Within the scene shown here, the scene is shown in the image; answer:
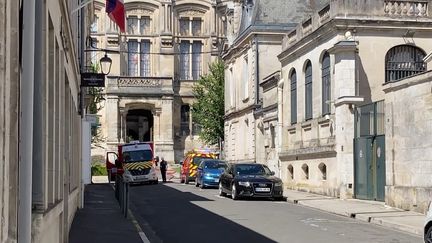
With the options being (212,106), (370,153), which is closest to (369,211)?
(370,153)

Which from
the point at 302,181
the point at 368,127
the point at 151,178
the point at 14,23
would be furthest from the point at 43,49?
the point at 151,178

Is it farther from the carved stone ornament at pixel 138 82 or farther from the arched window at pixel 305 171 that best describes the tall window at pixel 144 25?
the arched window at pixel 305 171

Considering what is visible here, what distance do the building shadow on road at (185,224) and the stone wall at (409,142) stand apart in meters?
5.75

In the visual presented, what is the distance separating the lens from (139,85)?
64625 mm

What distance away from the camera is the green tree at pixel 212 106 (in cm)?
5872

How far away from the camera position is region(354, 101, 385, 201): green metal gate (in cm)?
2447

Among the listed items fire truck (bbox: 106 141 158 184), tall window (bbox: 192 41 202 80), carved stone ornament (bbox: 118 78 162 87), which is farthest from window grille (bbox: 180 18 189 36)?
fire truck (bbox: 106 141 158 184)

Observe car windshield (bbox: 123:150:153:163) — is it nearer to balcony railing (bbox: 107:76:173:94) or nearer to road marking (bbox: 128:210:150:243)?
balcony railing (bbox: 107:76:173:94)

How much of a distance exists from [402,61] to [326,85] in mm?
3220

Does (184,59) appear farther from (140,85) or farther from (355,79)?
(355,79)

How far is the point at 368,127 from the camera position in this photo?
25.7 metres

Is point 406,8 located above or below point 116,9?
above

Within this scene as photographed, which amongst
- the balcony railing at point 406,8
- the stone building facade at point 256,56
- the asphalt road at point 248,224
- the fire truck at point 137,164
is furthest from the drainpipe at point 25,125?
the fire truck at point 137,164

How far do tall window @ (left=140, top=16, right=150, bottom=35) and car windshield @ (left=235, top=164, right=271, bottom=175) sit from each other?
41.2m
